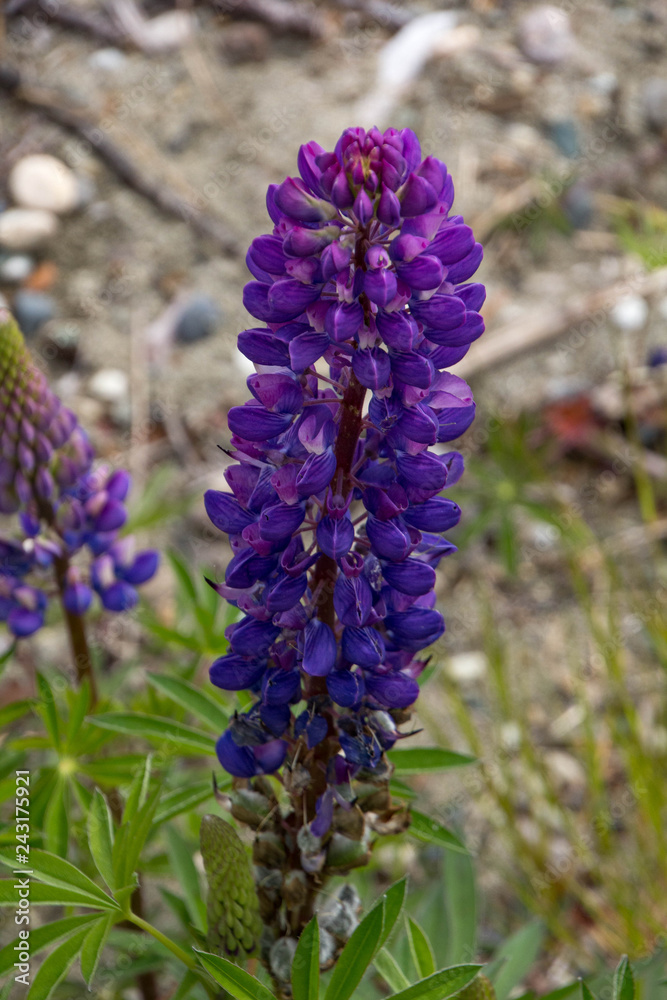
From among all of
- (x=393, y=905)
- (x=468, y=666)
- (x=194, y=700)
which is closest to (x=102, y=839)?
(x=194, y=700)

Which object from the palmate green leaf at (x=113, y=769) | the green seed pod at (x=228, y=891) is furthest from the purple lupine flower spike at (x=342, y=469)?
the palmate green leaf at (x=113, y=769)

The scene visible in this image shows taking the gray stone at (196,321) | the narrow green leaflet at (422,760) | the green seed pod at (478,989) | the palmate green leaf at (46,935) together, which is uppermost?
the gray stone at (196,321)

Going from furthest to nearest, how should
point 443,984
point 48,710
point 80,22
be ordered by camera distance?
point 80,22, point 48,710, point 443,984

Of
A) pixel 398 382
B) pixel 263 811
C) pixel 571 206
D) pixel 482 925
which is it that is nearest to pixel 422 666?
pixel 263 811

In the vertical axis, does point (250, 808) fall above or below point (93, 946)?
above

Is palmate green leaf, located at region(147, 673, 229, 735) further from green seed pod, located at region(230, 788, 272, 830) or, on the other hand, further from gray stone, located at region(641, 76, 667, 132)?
gray stone, located at region(641, 76, 667, 132)

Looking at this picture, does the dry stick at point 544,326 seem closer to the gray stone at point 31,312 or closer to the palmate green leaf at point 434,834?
the gray stone at point 31,312

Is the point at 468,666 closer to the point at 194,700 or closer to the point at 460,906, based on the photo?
the point at 460,906
